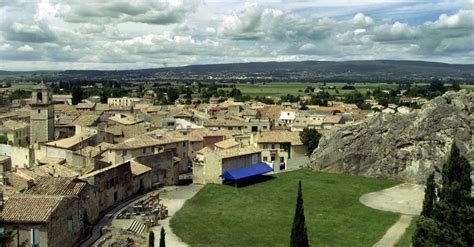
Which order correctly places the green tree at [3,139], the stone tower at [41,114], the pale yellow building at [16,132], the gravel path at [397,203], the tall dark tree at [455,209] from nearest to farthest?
the tall dark tree at [455,209]
the gravel path at [397,203]
the stone tower at [41,114]
the green tree at [3,139]
the pale yellow building at [16,132]

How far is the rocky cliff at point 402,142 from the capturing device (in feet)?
225

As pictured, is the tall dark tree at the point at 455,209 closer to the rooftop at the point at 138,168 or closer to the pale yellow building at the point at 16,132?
the rooftop at the point at 138,168

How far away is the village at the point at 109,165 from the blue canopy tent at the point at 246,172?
0.21 m

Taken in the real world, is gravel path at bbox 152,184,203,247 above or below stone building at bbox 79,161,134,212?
below

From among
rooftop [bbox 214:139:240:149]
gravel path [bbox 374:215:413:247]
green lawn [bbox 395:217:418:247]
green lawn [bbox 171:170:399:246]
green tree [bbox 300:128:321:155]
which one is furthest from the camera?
green tree [bbox 300:128:321:155]

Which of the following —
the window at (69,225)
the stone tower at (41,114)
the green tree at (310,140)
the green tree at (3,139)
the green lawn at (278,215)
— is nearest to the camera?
the window at (69,225)

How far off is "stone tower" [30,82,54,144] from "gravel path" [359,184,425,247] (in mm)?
48595

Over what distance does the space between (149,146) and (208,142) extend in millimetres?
15586

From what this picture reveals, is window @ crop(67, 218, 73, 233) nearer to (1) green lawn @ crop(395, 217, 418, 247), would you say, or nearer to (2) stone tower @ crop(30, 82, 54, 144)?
(1) green lawn @ crop(395, 217, 418, 247)

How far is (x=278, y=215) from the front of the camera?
168ft

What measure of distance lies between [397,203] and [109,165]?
31834 mm

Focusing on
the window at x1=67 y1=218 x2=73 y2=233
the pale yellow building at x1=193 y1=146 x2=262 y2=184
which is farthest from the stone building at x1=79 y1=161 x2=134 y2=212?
the pale yellow building at x1=193 y1=146 x2=262 y2=184

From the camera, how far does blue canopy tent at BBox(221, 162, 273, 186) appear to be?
62.4m

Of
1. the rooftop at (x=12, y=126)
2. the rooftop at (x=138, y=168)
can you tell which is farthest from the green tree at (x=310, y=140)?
the rooftop at (x=12, y=126)
